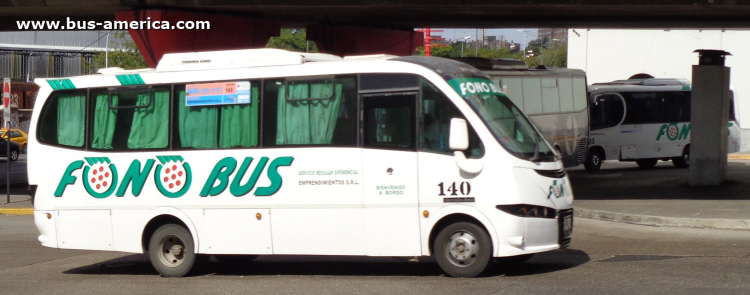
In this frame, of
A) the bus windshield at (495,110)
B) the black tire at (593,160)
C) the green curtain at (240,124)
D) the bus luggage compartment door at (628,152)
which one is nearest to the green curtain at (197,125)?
the green curtain at (240,124)

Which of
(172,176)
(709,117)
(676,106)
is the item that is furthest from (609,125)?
(172,176)

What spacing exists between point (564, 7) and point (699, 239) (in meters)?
8.51

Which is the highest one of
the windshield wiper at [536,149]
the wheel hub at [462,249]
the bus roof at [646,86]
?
the bus roof at [646,86]

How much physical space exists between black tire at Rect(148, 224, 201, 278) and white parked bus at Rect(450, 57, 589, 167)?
13.1 metres

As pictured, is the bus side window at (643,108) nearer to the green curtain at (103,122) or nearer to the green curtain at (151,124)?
the green curtain at (151,124)

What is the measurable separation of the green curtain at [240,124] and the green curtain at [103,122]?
5.15ft

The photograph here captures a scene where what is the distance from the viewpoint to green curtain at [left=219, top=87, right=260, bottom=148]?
35.4 ft

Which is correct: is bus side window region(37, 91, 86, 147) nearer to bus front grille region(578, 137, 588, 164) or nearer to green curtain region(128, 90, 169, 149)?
green curtain region(128, 90, 169, 149)

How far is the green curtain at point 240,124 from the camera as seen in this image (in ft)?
35.4

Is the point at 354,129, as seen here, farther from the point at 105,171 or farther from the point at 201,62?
the point at 105,171

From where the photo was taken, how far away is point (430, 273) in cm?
1076

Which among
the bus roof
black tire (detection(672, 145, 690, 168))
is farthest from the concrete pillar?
black tire (detection(672, 145, 690, 168))

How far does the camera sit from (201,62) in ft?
37.2

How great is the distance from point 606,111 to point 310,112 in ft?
70.5
